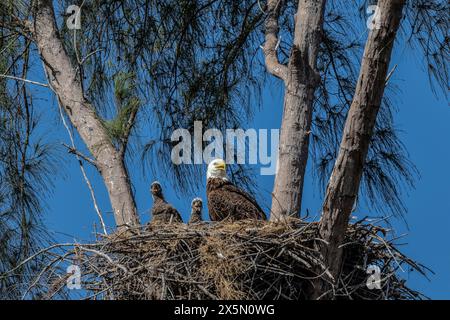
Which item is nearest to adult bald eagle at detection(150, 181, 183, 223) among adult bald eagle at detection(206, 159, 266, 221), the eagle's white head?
adult bald eagle at detection(206, 159, 266, 221)

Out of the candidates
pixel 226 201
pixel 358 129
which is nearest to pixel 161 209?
pixel 226 201

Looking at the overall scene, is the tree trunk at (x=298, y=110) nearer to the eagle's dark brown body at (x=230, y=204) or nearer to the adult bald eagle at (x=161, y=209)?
the eagle's dark brown body at (x=230, y=204)

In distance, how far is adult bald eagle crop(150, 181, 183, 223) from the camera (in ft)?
23.0

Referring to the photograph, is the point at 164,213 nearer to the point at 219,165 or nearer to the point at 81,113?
the point at 219,165

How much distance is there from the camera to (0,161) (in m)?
7.69

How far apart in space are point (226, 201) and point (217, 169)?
0.50 metres

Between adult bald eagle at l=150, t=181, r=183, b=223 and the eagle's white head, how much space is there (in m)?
0.34

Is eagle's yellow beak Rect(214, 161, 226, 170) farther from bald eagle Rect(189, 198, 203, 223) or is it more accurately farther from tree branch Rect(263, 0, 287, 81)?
tree branch Rect(263, 0, 287, 81)

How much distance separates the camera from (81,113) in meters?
7.11
